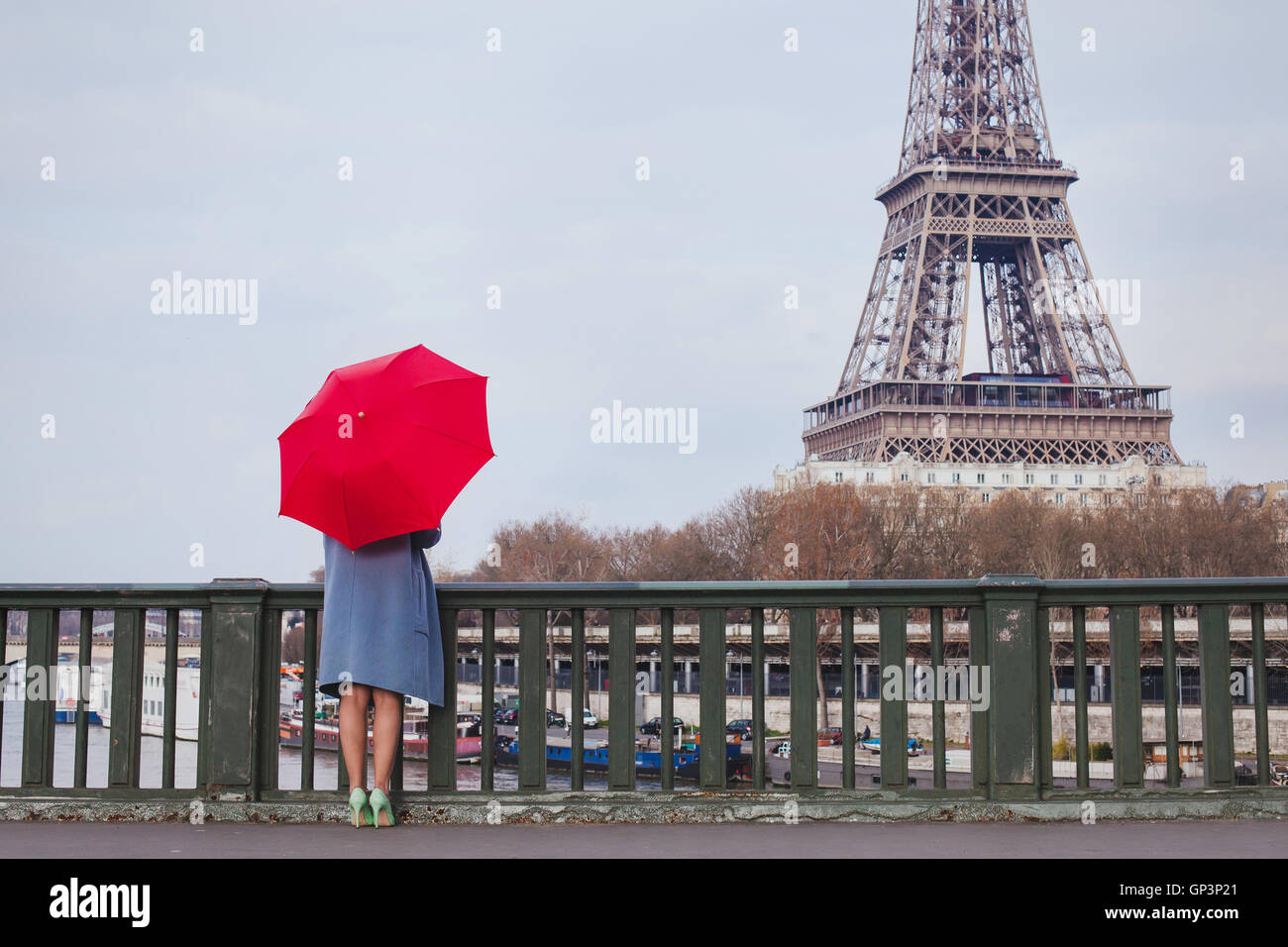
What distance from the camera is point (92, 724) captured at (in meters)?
46.1

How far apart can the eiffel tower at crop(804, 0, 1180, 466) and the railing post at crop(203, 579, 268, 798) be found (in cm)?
7652

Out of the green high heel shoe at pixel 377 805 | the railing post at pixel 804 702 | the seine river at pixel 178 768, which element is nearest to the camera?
the green high heel shoe at pixel 377 805

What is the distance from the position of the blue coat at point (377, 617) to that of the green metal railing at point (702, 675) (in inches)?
7.3

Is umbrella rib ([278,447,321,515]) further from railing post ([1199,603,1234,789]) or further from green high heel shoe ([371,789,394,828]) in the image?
railing post ([1199,603,1234,789])

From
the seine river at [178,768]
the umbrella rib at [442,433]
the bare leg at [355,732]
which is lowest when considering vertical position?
the seine river at [178,768]

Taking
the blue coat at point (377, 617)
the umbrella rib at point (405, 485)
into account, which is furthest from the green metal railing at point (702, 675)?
the umbrella rib at point (405, 485)

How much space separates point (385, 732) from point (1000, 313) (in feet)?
293

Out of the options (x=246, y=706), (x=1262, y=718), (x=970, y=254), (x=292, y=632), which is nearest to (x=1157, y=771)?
(x=1262, y=718)

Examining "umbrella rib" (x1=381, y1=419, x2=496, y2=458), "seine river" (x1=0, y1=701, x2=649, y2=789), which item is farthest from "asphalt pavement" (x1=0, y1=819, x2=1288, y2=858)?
"seine river" (x1=0, y1=701, x2=649, y2=789)

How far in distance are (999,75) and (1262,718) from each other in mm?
91363

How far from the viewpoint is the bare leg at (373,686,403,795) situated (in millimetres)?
6418

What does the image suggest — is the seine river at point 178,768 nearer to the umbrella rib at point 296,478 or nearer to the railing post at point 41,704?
the railing post at point 41,704

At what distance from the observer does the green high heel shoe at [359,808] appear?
6.41 m

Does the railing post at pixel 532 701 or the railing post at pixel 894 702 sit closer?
the railing post at pixel 894 702
